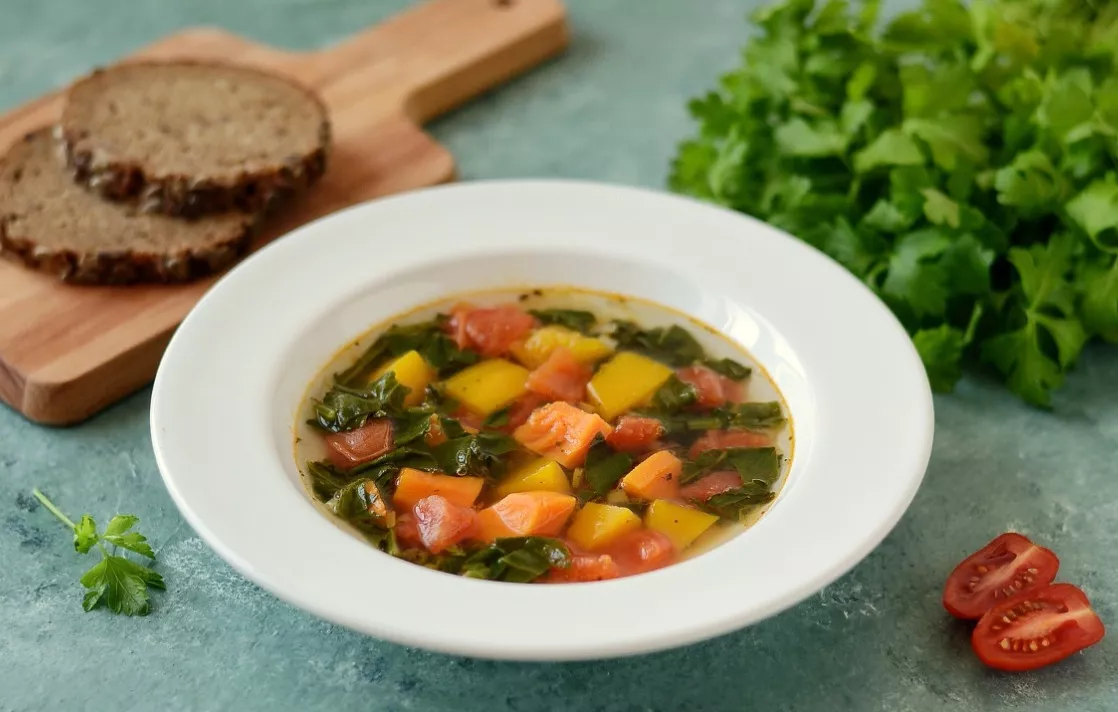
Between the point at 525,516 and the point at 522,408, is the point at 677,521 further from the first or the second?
the point at 522,408

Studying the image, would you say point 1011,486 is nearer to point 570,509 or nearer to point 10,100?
point 570,509

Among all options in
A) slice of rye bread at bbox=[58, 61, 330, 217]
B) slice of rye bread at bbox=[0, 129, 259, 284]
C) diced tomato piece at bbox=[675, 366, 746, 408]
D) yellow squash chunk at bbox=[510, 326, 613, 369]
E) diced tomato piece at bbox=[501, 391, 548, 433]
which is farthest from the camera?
slice of rye bread at bbox=[58, 61, 330, 217]

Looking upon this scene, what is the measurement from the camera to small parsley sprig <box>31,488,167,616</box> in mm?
2910

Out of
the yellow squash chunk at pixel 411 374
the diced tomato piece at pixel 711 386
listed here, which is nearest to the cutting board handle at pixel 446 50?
the yellow squash chunk at pixel 411 374

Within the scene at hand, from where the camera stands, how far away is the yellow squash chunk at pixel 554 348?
3.46 m

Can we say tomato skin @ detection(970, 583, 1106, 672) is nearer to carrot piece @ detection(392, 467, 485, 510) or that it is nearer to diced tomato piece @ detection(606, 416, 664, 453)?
diced tomato piece @ detection(606, 416, 664, 453)

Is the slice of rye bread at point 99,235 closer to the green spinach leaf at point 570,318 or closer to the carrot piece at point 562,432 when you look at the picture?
the green spinach leaf at point 570,318

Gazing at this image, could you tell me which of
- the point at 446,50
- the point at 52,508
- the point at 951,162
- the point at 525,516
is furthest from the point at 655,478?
the point at 446,50

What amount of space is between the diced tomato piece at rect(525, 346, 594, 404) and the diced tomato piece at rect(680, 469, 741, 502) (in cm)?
44

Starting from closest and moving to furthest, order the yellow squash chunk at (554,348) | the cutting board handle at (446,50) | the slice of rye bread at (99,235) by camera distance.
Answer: the yellow squash chunk at (554,348) → the slice of rye bread at (99,235) → the cutting board handle at (446,50)

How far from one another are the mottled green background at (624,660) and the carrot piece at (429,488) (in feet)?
1.13

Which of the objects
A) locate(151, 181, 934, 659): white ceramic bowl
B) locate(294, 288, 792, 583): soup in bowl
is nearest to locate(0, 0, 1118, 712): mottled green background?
locate(294, 288, 792, 583): soup in bowl

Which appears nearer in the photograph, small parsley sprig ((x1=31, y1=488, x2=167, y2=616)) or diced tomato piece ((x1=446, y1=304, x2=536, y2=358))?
small parsley sprig ((x1=31, y1=488, x2=167, y2=616))

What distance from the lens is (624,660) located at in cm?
279
